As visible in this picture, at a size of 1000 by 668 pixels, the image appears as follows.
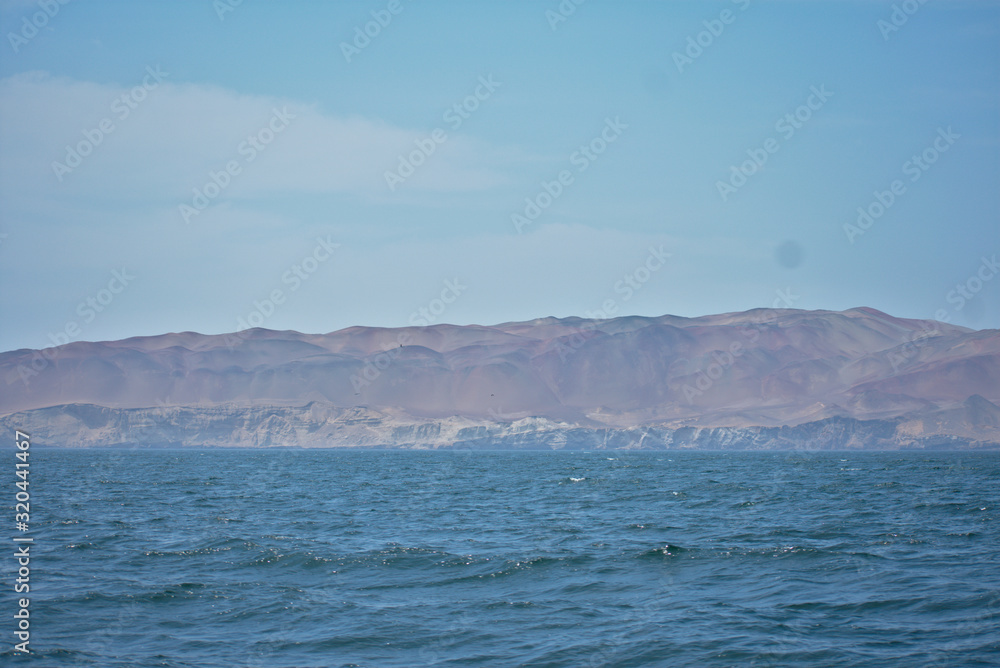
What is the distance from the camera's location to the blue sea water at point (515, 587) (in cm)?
1711

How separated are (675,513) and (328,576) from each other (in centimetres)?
2014

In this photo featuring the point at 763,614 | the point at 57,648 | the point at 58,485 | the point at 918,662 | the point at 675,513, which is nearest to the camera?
the point at 918,662

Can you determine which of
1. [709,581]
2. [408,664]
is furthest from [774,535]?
[408,664]

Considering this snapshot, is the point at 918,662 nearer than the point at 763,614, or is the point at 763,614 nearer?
the point at 918,662

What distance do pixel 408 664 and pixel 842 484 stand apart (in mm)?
52608

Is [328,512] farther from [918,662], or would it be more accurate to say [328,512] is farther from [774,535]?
[918,662]

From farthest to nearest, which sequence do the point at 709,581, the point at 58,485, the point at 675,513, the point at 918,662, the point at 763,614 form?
1. the point at 58,485
2. the point at 675,513
3. the point at 709,581
4. the point at 763,614
5. the point at 918,662

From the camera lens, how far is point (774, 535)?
30.4 m

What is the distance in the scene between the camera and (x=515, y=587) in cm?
2273

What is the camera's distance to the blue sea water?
674 inches

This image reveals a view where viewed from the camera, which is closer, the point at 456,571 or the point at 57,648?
the point at 57,648

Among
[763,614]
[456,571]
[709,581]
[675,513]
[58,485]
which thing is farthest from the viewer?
[58,485]

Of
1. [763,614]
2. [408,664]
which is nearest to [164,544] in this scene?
[408,664]

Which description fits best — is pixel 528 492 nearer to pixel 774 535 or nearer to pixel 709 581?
pixel 774 535
